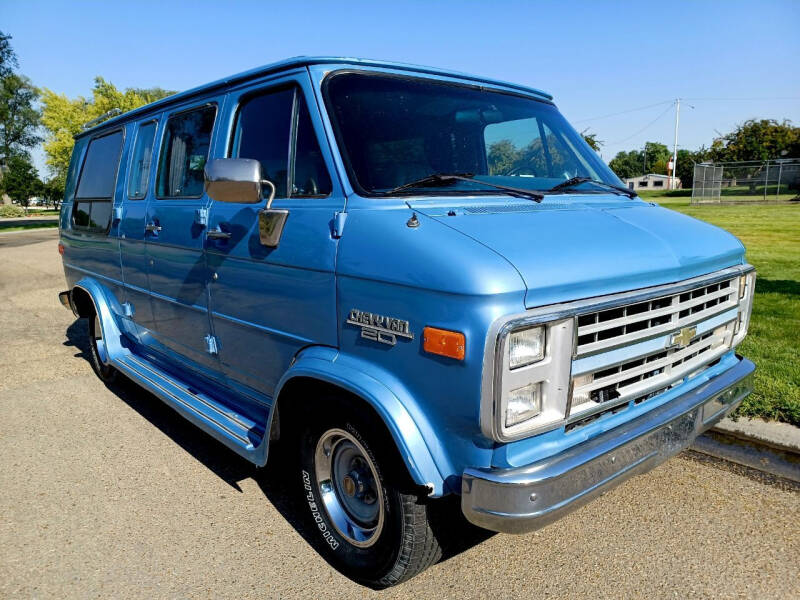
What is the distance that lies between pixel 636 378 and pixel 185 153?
3.12m

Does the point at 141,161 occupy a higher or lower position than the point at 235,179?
higher

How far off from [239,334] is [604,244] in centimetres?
203

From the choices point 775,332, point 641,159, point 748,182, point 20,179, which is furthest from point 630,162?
point 775,332

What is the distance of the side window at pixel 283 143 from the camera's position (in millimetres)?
2990

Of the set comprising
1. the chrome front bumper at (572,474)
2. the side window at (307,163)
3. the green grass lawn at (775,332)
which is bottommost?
the green grass lawn at (775,332)

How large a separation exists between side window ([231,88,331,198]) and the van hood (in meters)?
0.61

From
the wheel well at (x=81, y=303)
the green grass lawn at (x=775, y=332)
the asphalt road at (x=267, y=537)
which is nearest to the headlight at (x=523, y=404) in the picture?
the asphalt road at (x=267, y=537)

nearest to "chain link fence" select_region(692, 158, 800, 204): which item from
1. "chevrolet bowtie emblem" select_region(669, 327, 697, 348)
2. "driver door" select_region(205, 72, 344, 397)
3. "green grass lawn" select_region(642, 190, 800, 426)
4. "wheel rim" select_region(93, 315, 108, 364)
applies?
"green grass lawn" select_region(642, 190, 800, 426)

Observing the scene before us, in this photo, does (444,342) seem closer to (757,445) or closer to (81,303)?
(757,445)

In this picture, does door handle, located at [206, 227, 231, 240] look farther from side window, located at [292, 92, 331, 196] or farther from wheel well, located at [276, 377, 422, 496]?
wheel well, located at [276, 377, 422, 496]

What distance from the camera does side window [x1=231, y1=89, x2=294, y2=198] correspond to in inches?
125

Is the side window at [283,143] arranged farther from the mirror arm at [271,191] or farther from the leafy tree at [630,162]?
the leafy tree at [630,162]

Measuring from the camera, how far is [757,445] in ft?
13.3

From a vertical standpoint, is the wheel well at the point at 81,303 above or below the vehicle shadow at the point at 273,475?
above
